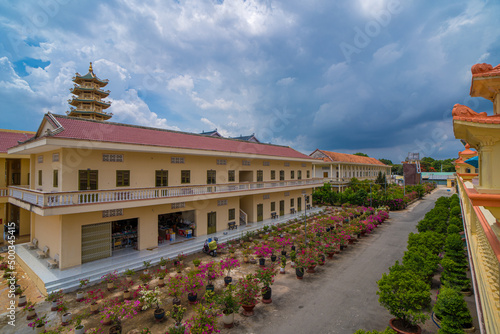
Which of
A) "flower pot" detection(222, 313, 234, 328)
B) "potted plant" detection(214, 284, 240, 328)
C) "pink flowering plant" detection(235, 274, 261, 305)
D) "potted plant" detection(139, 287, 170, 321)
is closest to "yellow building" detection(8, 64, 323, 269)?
"potted plant" detection(139, 287, 170, 321)

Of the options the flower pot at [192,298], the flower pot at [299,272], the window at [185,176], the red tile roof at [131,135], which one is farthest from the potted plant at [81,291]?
the flower pot at [299,272]

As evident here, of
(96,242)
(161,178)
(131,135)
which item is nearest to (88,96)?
(131,135)

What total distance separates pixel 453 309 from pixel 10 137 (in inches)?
1241

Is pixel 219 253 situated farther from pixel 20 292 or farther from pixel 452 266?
pixel 452 266

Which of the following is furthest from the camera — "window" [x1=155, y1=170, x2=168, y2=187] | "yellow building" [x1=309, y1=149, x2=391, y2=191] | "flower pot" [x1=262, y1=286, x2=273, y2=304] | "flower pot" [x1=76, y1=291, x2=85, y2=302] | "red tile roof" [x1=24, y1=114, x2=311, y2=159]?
"yellow building" [x1=309, y1=149, x2=391, y2=191]

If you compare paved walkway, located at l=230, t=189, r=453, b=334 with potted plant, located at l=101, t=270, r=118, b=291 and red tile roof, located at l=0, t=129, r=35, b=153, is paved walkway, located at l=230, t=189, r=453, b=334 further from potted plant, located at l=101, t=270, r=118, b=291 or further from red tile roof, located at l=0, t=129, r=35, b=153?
red tile roof, located at l=0, t=129, r=35, b=153

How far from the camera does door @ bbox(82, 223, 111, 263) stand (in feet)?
46.9

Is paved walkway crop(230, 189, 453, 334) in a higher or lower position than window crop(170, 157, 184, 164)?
lower

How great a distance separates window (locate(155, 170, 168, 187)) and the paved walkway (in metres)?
10.3

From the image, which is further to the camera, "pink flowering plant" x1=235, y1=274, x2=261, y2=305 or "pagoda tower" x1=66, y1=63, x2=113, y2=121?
"pagoda tower" x1=66, y1=63, x2=113, y2=121

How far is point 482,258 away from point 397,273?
2920mm

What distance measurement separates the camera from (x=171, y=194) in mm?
16938

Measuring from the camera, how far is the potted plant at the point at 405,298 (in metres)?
8.05

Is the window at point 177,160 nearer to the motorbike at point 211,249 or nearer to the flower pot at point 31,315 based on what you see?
the motorbike at point 211,249
